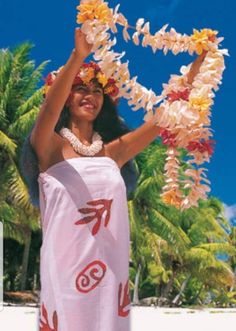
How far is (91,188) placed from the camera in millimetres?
2469

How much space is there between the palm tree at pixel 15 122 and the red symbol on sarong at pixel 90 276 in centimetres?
1379

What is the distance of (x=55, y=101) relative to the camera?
2.41 metres

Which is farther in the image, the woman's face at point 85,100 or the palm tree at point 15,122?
the palm tree at point 15,122

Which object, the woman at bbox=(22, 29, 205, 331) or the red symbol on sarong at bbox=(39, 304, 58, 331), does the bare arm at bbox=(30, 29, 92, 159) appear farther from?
the red symbol on sarong at bbox=(39, 304, 58, 331)

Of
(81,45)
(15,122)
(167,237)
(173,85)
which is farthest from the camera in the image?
(167,237)

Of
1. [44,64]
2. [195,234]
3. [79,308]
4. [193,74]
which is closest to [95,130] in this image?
[193,74]

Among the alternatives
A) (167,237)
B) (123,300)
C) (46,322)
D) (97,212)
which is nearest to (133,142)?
(97,212)

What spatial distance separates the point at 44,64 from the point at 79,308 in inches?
656

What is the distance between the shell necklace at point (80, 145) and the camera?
102 inches

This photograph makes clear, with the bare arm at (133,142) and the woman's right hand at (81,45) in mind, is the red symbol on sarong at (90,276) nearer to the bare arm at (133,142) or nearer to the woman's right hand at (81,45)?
the bare arm at (133,142)

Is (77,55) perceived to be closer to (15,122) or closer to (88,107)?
(88,107)

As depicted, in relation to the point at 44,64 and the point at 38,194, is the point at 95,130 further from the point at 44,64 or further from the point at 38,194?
the point at 44,64

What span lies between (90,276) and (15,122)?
14.9m

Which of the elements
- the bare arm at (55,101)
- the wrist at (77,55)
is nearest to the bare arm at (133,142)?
the bare arm at (55,101)
